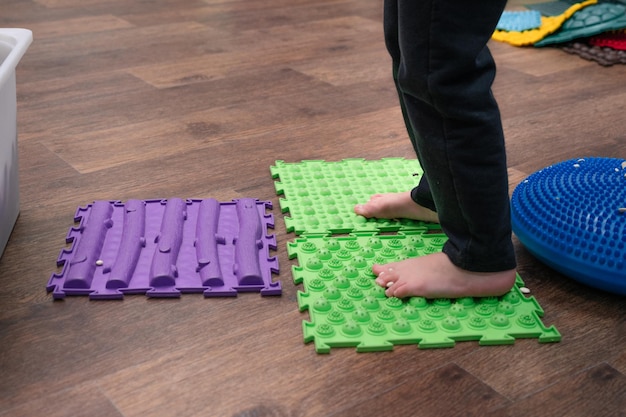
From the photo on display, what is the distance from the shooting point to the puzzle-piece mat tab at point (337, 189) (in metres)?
1.24

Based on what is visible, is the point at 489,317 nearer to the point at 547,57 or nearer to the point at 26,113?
the point at 26,113

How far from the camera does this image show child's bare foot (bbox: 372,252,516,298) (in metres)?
1.03

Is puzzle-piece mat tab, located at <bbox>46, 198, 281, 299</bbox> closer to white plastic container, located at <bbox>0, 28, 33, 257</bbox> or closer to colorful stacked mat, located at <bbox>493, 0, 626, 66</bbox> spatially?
white plastic container, located at <bbox>0, 28, 33, 257</bbox>

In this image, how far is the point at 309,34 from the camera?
2408 mm

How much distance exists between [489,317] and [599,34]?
1529 mm

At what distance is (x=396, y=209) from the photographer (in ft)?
4.08

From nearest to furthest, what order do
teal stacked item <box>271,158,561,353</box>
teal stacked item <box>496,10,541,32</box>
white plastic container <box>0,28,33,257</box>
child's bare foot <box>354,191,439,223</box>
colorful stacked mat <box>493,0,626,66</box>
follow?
teal stacked item <box>271,158,561,353</box>, white plastic container <box>0,28,33,257</box>, child's bare foot <box>354,191,439,223</box>, colorful stacked mat <box>493,0,626,66</box>, teal stacked item <box>496,10,541,32</box>

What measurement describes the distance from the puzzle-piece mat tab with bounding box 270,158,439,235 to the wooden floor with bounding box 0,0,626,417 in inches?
1.4

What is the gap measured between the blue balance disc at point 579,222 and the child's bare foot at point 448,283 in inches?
3.5

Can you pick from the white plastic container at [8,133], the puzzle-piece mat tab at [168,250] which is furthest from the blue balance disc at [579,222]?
the white plastic container at [8,133]

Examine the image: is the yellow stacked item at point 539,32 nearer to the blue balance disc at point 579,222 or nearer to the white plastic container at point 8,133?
the blue balance disc at point 579,222

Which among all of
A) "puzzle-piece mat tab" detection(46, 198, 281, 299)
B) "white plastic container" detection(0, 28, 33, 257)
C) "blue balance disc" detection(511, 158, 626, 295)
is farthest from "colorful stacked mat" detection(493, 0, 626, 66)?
"white plastic container" detection(0, 28, 33, 257)

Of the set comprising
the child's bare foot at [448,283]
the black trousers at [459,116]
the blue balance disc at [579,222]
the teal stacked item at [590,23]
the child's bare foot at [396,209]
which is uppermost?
the black trousers at [459,116]

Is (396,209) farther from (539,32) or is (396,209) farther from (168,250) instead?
(539,32)
